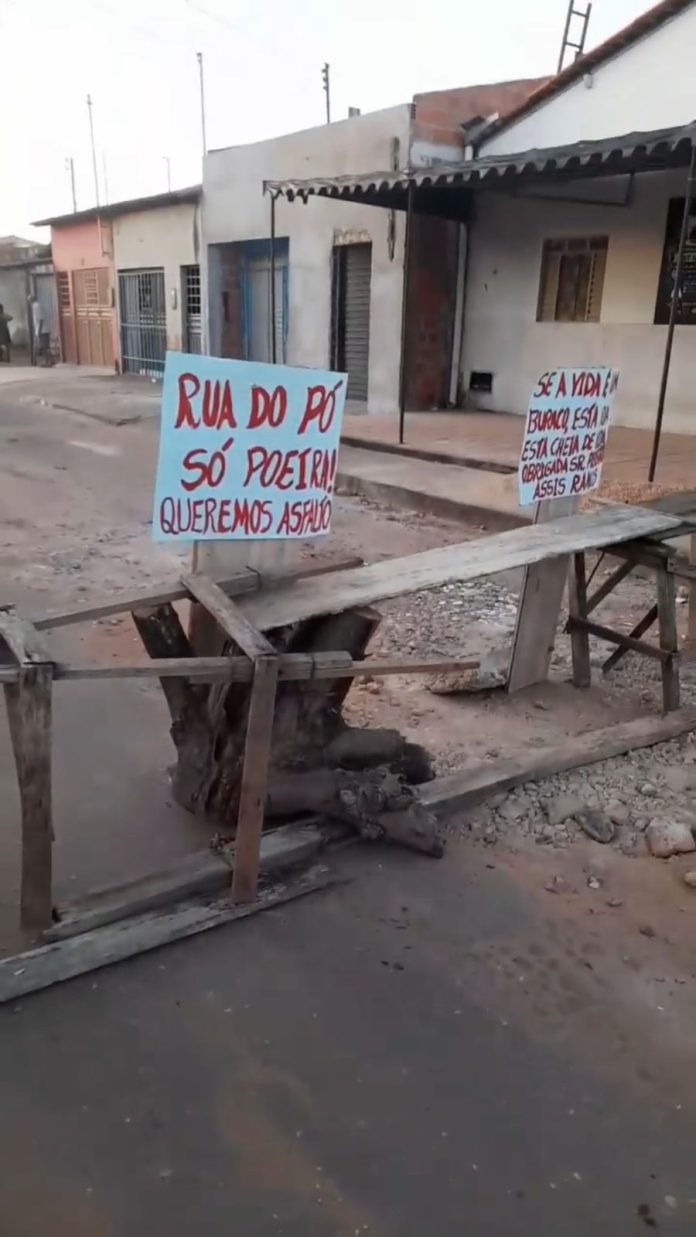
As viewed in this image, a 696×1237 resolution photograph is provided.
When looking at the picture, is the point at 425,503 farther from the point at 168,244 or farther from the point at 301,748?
the point at 168,244

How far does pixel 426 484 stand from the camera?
26.1ft

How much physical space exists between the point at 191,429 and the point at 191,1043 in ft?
5.04

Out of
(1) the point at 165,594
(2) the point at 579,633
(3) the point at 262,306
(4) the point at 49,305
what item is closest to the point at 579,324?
(3) the point at 262,306

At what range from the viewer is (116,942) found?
7.76 ft

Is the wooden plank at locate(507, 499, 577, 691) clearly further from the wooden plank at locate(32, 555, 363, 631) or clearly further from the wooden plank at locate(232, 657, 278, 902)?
the wooden plank at locate(232, 657, 278, 902)

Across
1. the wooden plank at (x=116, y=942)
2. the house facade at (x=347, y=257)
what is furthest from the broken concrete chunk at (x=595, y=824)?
the house facade at (x=347, y=257)

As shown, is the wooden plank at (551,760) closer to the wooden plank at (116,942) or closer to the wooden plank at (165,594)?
the wooden plank at (116,942)

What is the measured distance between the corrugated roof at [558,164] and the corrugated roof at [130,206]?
7278 mm

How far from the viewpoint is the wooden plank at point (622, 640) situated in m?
Result: 3.81

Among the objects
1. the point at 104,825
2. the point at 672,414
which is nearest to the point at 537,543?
the point at 104,825

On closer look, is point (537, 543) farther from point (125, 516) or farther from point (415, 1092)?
point (125, 516)

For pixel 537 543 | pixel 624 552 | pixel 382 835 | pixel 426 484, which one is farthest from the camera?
pixel 426 484

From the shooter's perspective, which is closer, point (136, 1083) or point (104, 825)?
point (136, 1083)

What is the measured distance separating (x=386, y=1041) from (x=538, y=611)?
2.22 m
